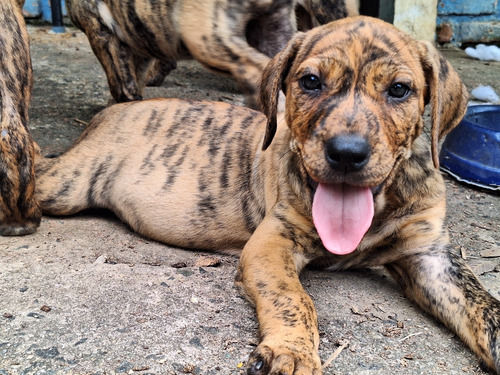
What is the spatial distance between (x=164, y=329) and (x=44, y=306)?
0.54m

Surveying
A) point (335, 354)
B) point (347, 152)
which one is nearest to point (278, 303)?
point (335, 354)

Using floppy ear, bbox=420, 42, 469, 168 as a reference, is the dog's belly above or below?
below

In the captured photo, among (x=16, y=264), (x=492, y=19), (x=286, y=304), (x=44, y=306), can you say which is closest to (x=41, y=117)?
(x=16, y=264)

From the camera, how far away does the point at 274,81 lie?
131 inches

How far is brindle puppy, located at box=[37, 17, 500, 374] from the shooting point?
283 centimetres

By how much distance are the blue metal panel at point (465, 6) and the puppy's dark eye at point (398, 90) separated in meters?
6.88

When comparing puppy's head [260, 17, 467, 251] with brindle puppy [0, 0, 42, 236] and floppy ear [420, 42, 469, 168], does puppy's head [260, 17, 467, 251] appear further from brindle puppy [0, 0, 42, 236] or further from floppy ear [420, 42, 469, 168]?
brindle puppy [0, 0, 42, 236]

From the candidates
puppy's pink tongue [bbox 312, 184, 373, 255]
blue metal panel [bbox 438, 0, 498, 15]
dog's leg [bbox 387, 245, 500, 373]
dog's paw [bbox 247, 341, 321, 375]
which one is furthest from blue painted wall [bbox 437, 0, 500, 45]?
dog's paw [bbox 247, 341, 321, 375]

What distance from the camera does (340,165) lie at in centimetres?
278

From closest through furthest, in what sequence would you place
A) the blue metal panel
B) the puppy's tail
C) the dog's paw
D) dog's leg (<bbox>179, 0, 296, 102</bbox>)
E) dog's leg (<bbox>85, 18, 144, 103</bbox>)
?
1. the dog's paw
2. dog's leg (<bbox>179, 0, 296, 102</bbox>)
3. the puppy's tail
4. dog's leg (<bbox>85, 18, 144, 103</bbox>)
5. the blue metal panel

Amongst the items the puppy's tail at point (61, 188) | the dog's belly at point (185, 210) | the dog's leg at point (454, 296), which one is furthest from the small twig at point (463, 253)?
the puppy's tail at point (61, 188)

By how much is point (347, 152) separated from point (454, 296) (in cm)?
94

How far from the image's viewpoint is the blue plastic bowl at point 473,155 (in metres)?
5.08

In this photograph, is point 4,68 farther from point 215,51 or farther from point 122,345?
point 122,345
